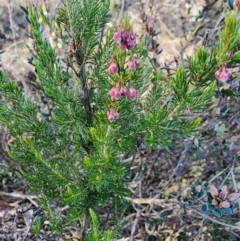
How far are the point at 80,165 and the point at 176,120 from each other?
43 centimetres

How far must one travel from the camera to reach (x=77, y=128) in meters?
1.19

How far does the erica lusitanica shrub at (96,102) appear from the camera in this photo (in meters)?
0.94

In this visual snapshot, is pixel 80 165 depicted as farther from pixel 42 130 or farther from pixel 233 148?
pixel 233 148

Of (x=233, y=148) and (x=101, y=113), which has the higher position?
(x=101, y=113)

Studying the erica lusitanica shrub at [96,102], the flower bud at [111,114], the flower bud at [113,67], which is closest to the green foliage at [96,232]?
the erica lusitanica shrub at [96,102]

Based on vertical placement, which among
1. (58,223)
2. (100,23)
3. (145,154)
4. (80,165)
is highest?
(100,23)

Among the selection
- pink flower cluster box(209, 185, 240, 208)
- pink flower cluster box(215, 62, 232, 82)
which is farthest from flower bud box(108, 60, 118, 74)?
pink flower cluster box(209, 185, 240, 208)

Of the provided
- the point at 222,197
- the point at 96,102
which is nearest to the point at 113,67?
the point at 96,102

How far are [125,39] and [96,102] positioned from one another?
0.34 m

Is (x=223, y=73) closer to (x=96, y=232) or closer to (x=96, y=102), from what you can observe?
(x=96, y=102)

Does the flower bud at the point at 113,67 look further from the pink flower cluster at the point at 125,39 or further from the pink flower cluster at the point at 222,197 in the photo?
the pink flower cluster at the point at 222,197

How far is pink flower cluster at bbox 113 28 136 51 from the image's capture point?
89cm

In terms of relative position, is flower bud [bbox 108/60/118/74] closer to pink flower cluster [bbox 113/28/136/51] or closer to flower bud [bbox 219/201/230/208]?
pink flower cluster [bbox 113/28/136/51]

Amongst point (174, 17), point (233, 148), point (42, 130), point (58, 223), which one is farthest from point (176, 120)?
point (174, 17)
